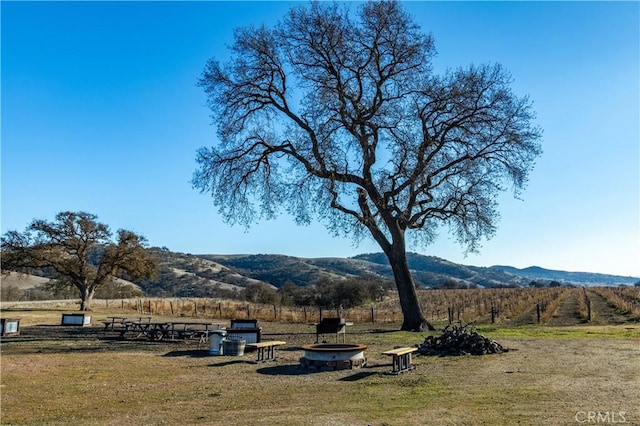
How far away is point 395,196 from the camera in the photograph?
961 inches

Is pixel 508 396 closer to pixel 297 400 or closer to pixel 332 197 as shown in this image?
pixel 297 400

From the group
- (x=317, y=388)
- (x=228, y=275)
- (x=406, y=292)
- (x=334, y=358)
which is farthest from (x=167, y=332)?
(x=228, y=275)

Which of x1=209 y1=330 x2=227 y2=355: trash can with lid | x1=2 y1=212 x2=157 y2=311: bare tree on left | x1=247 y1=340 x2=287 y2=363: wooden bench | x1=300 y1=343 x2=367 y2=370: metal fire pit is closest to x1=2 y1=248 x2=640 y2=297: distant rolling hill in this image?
x1=2 y1=212 x2=157 y2=311: bare tree on left

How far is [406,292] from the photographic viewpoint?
2433cm

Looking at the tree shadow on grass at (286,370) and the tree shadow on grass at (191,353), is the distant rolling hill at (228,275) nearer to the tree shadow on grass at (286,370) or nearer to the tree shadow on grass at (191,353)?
the tree shadow on grass at (191,353)

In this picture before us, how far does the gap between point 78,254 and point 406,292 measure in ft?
105

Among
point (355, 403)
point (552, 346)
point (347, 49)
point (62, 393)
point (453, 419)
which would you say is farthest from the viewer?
point (347, 49)

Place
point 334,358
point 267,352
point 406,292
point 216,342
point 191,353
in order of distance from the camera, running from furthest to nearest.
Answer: point 406,292
point 191,353
point 216,342
point 267,352
point 334,358

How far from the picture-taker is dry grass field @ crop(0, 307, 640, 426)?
7762 millimetres

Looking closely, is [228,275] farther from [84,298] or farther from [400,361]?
[400,361]

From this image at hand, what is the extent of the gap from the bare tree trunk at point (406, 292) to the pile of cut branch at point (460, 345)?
8201 mm

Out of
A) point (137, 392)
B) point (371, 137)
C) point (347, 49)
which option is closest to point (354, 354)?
point (137, 392)

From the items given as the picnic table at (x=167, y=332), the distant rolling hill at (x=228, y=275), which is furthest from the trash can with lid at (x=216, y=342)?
the distant rolling hill at (x=228, y=275)

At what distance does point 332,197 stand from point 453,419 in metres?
17.3
